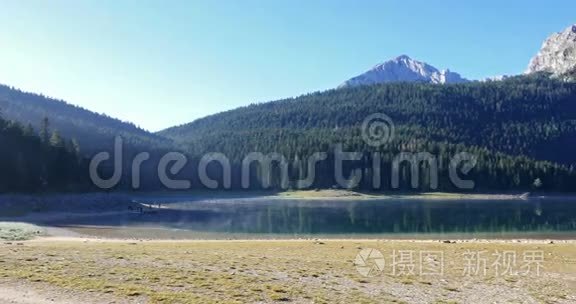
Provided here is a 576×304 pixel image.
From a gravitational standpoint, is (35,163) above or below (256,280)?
above

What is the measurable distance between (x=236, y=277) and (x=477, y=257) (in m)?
18.2

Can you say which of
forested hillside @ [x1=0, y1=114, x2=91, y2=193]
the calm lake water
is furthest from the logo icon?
forested hillside @ [x1=0, y1=114, x2=91, y2=193]

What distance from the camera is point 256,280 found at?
21.7 m

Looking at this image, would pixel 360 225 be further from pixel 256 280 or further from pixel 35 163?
pixel 35 163

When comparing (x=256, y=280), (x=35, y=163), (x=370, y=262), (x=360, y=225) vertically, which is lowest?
(x=360, y=225)

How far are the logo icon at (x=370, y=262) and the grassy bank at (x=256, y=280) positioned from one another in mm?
462

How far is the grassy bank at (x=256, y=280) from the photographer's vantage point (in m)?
19.0

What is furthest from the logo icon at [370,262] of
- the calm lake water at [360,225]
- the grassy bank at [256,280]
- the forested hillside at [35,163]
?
the forested hillside at [35,163]

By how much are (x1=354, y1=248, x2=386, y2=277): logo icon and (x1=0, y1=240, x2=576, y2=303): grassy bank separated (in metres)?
0.46

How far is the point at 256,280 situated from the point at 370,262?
410 inches

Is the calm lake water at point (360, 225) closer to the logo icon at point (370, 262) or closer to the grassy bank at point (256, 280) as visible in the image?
the logo icon at point (370, 262)

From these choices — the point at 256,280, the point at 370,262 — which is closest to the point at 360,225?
the point at 370,262

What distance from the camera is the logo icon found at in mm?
26125

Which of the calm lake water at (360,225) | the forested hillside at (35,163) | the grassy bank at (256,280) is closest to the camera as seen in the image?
the grassy bank at (256,280)
